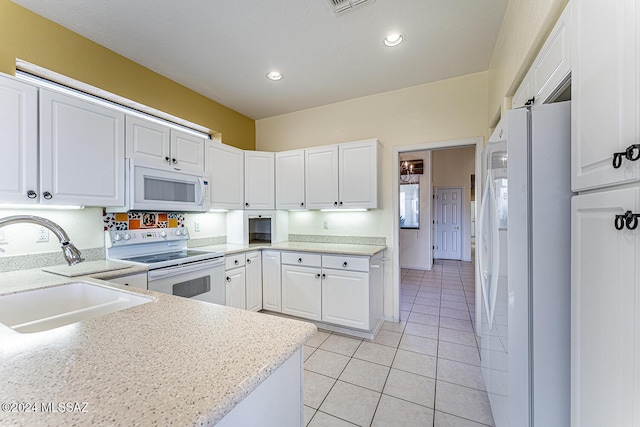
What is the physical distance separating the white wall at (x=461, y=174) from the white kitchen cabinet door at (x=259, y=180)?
4772mm

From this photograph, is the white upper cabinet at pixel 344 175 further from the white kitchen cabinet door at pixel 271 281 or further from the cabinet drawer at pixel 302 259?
the white kitchen cabinet door at pixel 271 281

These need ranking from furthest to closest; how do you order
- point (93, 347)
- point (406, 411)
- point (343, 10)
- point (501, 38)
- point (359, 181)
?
point (359, 181) → point (501, 38) → point (343, 10) → point (406, 411) → point (93, 347)

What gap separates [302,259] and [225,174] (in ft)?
4.55

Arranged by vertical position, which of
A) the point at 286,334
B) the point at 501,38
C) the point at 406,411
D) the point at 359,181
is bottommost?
the point at 406,411

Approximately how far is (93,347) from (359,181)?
2.63 meters

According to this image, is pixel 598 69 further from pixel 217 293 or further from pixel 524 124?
pixel 217 293

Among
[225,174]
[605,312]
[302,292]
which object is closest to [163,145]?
[225,174]

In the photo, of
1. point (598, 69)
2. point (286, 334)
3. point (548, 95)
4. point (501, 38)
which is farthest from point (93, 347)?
point (501, 38)

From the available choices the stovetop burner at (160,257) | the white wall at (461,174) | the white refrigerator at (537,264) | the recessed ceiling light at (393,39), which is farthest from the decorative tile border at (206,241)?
the white wall at (461,174)

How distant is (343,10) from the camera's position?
1884 mm

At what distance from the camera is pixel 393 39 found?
7.27 feet

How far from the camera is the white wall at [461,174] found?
21.3ft

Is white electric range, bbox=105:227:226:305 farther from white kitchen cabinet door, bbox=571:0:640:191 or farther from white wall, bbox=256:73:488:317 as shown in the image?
white kitchen cabinet door, bbox=571:0:640:191

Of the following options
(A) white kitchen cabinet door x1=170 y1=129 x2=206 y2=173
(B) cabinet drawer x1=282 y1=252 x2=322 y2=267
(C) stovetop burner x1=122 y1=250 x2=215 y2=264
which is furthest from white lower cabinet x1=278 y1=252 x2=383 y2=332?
(A) white kitchen cabinet door x1=170 y1=129 x2=206 y2=173
